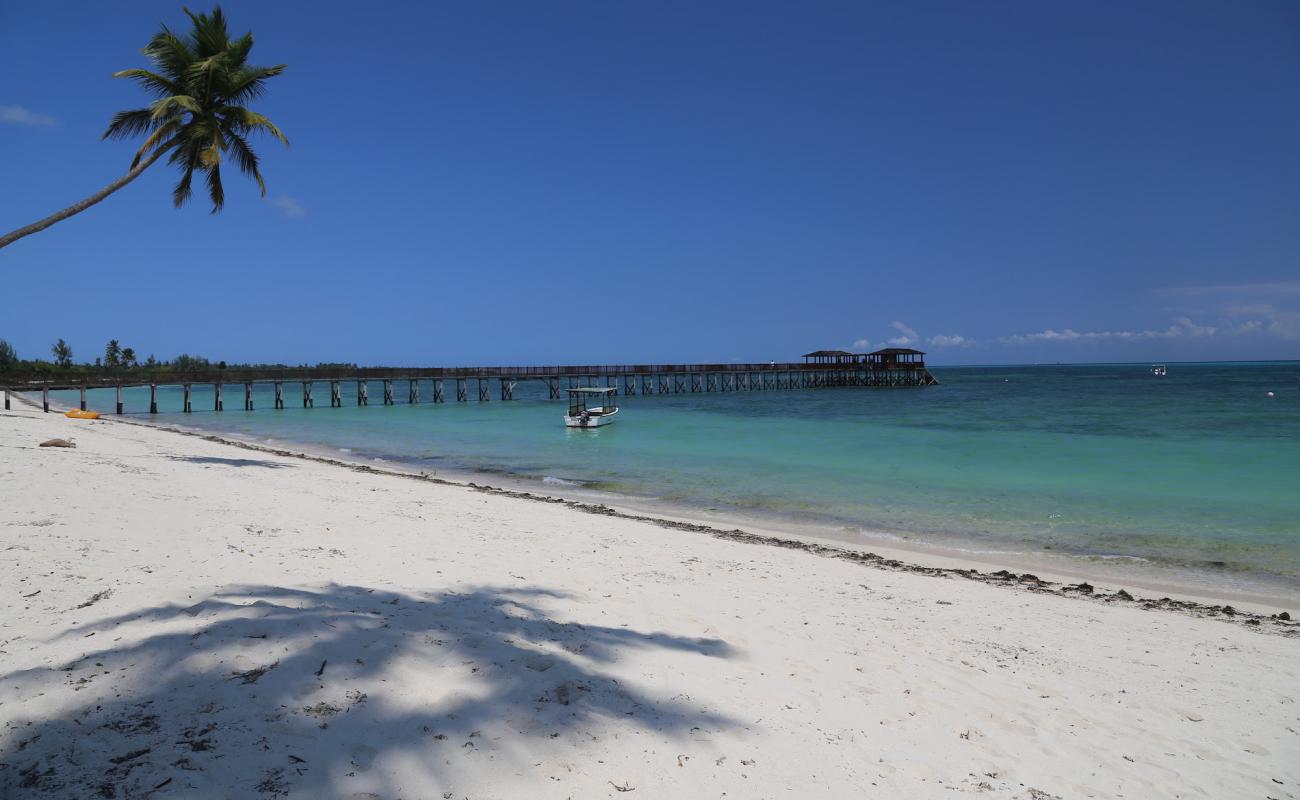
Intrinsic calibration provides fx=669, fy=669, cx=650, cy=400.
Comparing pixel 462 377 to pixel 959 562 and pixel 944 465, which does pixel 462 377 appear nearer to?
pixel 944 465

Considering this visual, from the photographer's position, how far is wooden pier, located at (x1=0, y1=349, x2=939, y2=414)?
44094 mm

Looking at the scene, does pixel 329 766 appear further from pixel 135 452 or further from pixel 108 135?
pixel 135 452

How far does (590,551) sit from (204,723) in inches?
204

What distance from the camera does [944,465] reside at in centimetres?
1989

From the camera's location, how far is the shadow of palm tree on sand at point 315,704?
104 inches

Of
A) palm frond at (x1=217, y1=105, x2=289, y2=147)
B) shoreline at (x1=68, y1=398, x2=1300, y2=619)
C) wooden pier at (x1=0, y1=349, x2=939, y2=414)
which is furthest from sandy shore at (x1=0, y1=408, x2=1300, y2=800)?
wooden pier at (x1=0, y1=349, x2=939, y2=414)

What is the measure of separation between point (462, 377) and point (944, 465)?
44.2 m

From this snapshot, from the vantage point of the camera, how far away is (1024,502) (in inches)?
569

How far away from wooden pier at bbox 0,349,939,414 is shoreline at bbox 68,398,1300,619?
108 feet

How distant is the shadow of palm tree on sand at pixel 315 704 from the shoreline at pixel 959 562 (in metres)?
5.71

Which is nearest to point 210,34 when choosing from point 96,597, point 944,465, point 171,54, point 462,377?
point 171,54

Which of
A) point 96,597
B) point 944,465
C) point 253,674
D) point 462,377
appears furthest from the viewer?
point 462,377

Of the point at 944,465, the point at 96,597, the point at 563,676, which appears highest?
the point at 96,597

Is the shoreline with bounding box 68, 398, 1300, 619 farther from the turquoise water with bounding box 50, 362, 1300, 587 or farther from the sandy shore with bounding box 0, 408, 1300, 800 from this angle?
the turquoise water with bounding box 50, 362, 1300, 587
